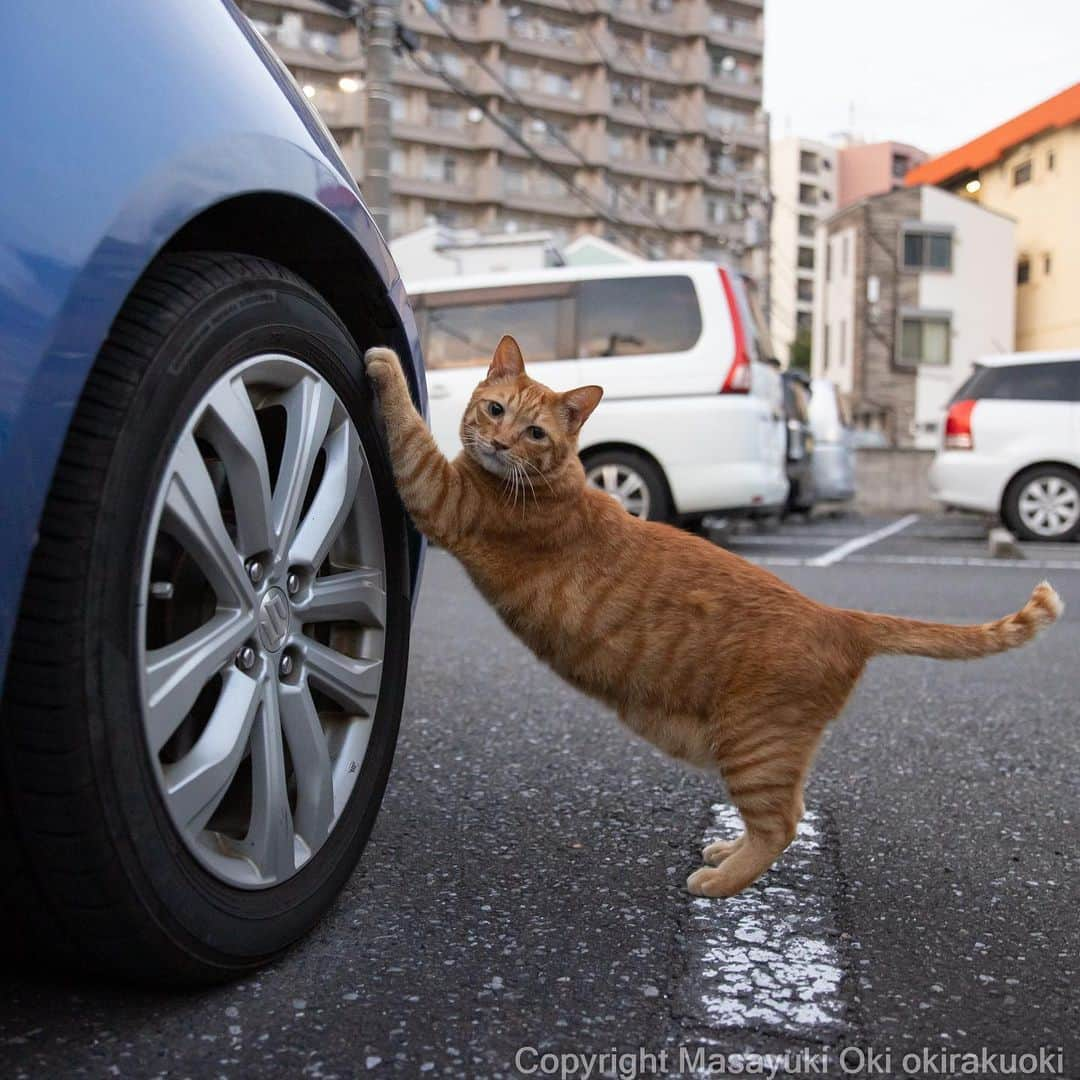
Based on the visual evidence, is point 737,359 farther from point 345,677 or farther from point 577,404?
point 345,677

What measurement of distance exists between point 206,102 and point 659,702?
114 centimetres

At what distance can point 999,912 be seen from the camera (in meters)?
1.71

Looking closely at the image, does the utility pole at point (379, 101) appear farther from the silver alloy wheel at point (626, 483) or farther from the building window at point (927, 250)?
the building window at point (927, 250)

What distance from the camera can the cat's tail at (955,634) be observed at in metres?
1.89

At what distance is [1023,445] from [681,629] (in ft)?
28.4

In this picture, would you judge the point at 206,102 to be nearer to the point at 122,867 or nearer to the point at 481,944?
the point at 122,867

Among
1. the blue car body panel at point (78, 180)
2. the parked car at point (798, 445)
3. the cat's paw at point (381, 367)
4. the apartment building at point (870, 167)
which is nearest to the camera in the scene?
the blue car body panel at point (78, 180)

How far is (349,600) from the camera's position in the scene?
160cm

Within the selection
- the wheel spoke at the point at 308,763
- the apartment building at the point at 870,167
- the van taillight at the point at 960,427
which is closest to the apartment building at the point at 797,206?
the apartment building at the point at 870,167

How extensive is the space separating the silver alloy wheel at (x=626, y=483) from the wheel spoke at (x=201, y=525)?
6.54 metres

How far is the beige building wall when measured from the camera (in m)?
26.3

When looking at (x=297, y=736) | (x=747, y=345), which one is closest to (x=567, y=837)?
(x=297, y=736)

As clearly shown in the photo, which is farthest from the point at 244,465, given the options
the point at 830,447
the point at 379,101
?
the point at 830,447

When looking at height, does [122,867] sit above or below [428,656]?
above
